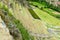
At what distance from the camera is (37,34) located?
1085 inches

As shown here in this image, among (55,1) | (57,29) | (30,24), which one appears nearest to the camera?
(30,24)

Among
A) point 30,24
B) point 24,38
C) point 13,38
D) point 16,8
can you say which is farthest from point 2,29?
point 30,24

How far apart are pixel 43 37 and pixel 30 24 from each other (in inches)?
119

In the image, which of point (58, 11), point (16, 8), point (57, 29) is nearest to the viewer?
point (16, 8)

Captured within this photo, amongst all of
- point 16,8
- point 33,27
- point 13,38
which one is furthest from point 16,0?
point 13,38

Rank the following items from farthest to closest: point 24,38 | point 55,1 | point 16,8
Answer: point 55,1 < point 16,8 < point 24,38

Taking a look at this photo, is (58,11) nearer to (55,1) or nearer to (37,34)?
(55,1)

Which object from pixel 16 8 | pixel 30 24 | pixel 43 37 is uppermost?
pixel 16 8

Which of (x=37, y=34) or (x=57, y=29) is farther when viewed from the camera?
(x=57, y=29)

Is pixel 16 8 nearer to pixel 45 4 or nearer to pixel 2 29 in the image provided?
pixel 2 29

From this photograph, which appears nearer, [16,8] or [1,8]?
[1,8]

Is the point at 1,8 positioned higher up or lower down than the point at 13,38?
higher up

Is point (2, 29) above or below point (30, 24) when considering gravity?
above

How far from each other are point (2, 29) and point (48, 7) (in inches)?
2547
